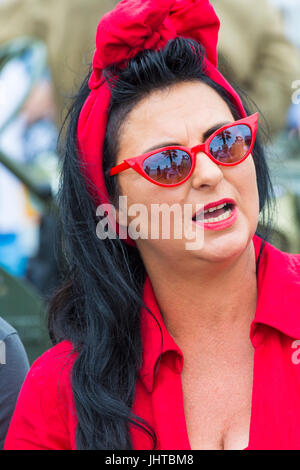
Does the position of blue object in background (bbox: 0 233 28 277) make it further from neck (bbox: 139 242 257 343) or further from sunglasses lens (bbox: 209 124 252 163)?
sunglasses lens (bbox: 209 124 252 163)

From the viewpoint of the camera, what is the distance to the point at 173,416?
1858 mm

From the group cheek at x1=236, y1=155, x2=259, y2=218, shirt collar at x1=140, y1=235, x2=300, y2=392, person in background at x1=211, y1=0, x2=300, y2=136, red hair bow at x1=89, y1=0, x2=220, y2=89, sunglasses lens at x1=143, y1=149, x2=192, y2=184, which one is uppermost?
person in background at x1=211, y1=0, x2=300, y2=136

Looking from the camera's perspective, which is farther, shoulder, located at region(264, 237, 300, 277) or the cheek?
shoulder, located at region(264, 237, 300, 277)

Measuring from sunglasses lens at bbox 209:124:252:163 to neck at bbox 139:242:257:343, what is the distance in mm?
269

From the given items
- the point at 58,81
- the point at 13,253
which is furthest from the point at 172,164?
the point at 13,253

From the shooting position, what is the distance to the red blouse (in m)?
1.79

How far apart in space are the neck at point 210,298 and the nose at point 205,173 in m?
0.22

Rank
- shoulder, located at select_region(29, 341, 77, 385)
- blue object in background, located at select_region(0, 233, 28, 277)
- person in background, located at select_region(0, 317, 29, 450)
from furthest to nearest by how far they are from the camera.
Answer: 1. blue object in background, located at select_region(0, 233, 28, 277)
2. person in background, located at select_region(0, 317, 29, 450)
3. shoulder, located at select_region(29, 341, 77, 385)

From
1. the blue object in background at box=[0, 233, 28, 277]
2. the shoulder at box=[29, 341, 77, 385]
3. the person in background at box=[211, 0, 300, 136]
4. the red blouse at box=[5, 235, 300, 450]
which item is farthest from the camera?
the blue object in background at box=[0, 233, 28, 277]

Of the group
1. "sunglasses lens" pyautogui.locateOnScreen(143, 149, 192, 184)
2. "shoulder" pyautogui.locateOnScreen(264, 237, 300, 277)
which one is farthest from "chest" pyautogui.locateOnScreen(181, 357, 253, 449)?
"sunglasses lens" pyautogui.locateOnScreen(143, 149, 192, 184)

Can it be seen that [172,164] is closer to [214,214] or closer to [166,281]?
[214,214]

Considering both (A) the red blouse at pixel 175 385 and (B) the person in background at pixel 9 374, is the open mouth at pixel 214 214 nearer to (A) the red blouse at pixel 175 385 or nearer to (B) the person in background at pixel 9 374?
(A) the red blouse at pixel 175 385

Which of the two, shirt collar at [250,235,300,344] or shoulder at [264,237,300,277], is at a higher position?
shoulder at [264,237,300,277]
